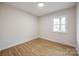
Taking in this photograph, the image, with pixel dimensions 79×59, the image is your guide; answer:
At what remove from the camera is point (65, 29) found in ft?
4.62

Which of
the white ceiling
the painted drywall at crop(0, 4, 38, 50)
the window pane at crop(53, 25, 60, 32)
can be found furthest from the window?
the painted drywall at crop(0, 4, 38, 50)

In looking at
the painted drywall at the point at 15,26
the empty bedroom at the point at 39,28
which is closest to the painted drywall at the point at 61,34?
the empty bedroom at the point at 39,28

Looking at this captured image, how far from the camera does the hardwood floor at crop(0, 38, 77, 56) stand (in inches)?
55.3

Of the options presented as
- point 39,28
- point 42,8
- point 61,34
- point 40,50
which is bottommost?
point 40,50

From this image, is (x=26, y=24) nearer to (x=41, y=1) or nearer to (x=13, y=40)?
(x=13, y=40)

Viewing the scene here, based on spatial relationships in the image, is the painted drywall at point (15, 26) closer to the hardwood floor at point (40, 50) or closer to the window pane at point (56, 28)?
the hardwood floor at point (40, 50)

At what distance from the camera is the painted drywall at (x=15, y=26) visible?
4.58 feet

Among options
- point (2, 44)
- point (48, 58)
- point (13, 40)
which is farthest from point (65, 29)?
point (2, 44)

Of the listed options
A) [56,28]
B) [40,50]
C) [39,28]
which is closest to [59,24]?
[56,28]

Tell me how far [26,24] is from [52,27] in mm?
439

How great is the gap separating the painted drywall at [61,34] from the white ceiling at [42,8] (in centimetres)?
6

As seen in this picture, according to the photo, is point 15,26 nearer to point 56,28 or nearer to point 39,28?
point 39,28

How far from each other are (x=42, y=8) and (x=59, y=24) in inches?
14.8

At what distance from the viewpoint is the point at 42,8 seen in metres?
1.43
